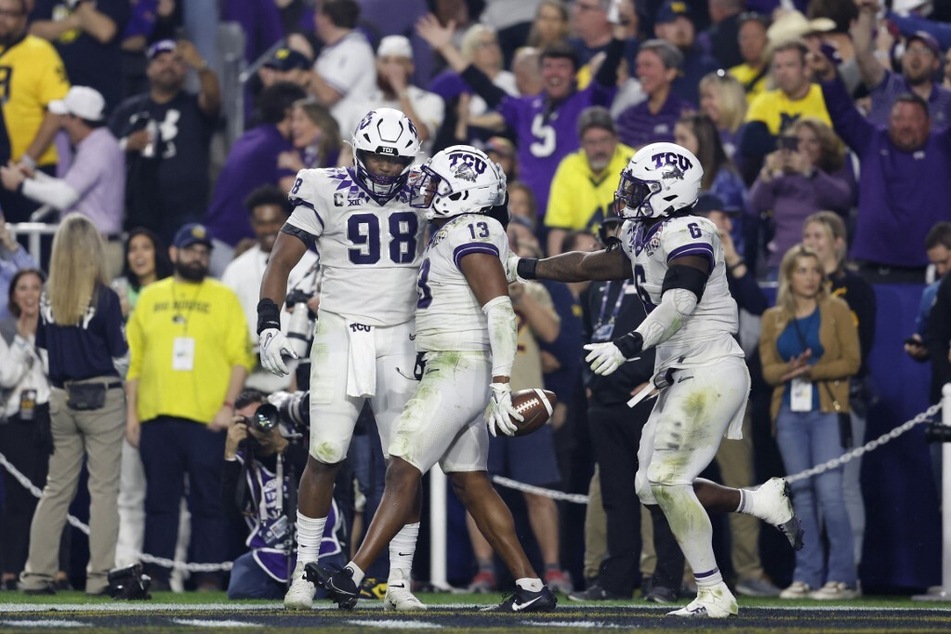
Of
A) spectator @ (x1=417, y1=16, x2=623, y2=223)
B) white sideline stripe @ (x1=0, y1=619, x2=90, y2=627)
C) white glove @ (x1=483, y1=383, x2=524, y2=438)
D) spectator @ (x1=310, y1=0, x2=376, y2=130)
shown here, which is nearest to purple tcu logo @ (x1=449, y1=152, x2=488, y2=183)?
white glove @ (x1=483, y1=383, x2=524, y2=438)

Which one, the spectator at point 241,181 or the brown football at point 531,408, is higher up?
the spectator at point 241,181

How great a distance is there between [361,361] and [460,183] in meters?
0.91

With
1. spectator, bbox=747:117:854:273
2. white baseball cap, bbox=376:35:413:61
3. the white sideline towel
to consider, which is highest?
white baseball cap, bbox=376:35:413:61

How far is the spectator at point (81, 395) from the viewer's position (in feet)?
35.0

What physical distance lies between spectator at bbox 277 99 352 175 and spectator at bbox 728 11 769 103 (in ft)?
9.82

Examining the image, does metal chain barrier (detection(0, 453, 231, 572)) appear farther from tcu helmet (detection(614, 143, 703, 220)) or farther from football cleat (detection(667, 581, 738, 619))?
tcu helmet (detection(614, 143, 703, 220))

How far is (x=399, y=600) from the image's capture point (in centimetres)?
820

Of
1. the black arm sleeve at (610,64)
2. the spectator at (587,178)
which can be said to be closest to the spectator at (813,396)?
the spectator at (587,178)

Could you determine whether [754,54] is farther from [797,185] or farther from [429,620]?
[429,620]

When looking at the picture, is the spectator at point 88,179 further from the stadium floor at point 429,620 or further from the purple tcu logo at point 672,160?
the purple tcu logo at point 672,160

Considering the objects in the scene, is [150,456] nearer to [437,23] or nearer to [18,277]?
[18,277]

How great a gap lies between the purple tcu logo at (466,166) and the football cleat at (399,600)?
185cm

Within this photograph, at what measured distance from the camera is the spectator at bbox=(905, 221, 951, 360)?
422 inches

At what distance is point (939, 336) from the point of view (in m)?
10.6
